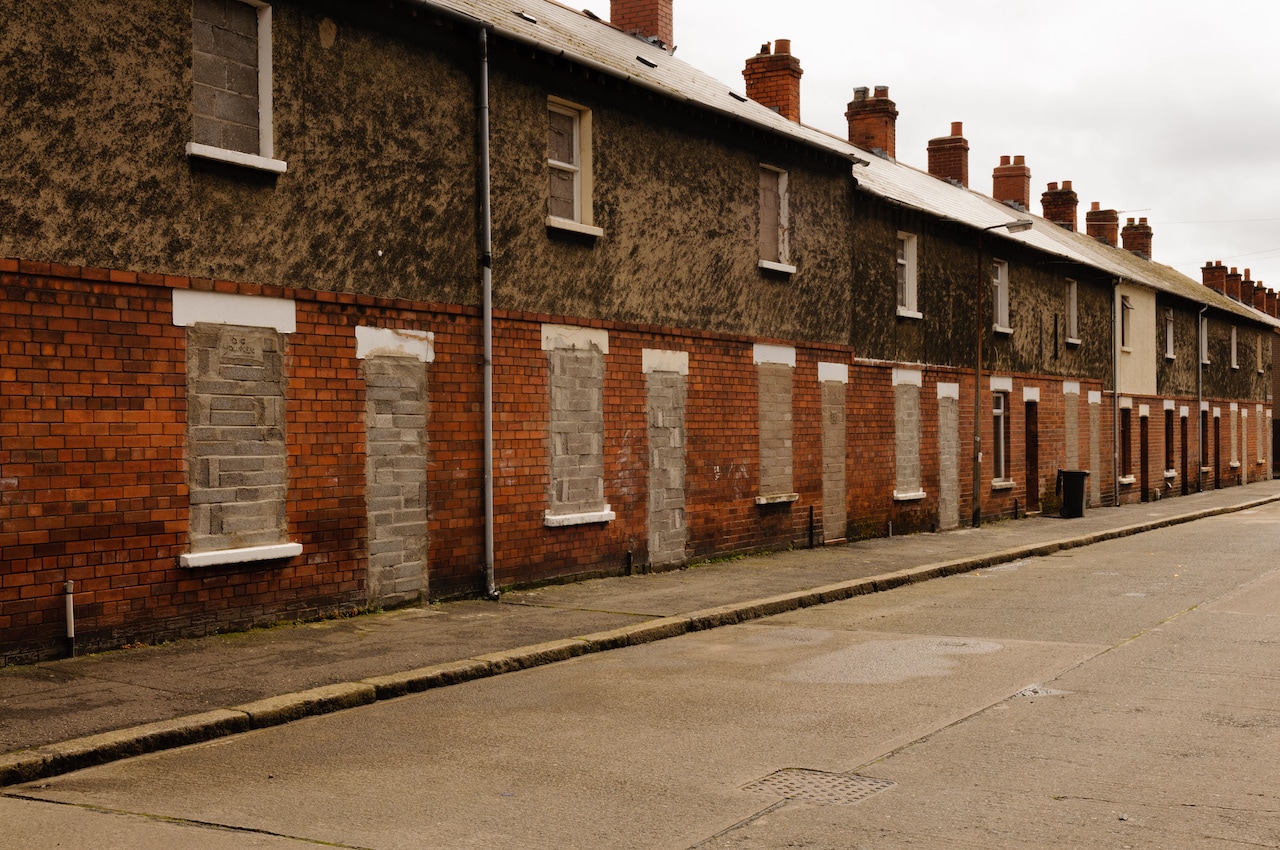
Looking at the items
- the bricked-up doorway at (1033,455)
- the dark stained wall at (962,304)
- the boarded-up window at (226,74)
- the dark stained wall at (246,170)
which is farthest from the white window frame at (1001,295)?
the boarded-up window at (226,74)

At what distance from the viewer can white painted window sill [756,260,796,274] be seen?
17.9 meters

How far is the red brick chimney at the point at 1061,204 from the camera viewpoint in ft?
137

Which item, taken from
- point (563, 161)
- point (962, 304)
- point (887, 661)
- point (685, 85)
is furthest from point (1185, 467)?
point (887, 661)

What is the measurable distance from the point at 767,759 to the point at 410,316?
6.97m

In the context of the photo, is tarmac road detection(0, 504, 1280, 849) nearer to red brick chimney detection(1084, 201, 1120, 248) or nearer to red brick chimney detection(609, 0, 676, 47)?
red brick chimney detection(609, 0, 676, 47)

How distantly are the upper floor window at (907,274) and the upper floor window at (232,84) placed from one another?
1411 cm

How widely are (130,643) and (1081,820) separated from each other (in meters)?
7.30

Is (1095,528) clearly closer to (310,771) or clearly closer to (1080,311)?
(1080,311)

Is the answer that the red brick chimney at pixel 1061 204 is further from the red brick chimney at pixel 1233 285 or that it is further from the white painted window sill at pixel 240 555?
the white painted window sill at pixel 240 555

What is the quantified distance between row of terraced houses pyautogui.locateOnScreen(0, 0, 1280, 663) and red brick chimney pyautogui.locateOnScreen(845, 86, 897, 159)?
8.23m

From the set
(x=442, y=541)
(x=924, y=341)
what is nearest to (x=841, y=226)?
(x=924, y=341)

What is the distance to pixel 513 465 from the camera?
44.6 ft

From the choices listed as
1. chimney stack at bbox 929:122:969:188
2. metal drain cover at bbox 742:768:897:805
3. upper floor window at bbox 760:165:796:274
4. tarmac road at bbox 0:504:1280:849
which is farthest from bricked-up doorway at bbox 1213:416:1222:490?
metal drain cover at bbox 742:768:897:805

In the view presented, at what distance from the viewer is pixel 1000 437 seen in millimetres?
26594
